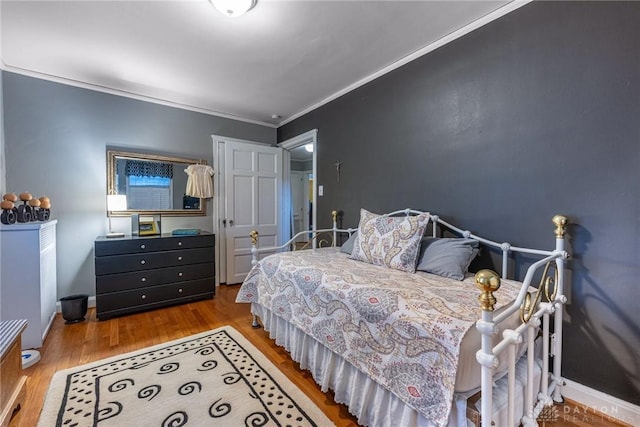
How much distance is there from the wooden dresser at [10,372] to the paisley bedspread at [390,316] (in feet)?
4.47

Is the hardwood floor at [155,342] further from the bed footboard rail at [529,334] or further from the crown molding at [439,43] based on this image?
the crown molding at [439,43]

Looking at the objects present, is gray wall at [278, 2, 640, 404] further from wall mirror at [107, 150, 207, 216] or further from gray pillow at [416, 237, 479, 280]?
wall mirror at [107, 150, 207, 216]

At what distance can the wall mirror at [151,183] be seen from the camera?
3002mm

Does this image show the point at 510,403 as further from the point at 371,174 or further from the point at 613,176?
the point at 371,174

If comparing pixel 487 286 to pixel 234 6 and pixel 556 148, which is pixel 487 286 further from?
pixel 234 6

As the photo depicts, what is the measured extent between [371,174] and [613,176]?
1.67 m

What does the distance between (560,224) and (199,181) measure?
Result: 3524 mm

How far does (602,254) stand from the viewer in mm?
1410

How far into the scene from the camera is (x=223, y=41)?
207 centimetres

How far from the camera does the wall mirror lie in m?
3.00

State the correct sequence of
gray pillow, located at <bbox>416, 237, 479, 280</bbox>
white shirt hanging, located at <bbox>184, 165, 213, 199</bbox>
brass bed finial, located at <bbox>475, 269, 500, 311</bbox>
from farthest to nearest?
white shirt hanging, located at <bbox>184, 165, 213, 199</bbox>, gray pillow, located at <bbox>416, 237, 479, 280</bbox>, brass bed finial, located at <bbox>475, 269, 500, 311</bbox>

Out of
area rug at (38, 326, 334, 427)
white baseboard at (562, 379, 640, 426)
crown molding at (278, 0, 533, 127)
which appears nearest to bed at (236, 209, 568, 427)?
white baseboard at (562, 379, 640, 426)

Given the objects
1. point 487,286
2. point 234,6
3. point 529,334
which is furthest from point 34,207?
point 529,334

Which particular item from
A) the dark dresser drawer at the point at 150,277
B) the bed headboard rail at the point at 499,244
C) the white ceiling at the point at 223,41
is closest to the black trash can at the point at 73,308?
the dark dresser drawer at the point at 150,277
